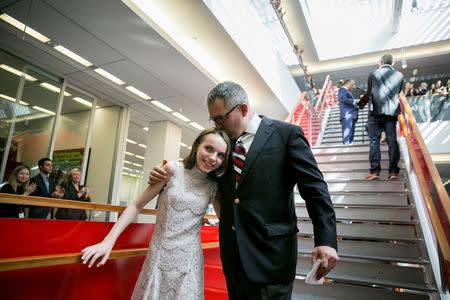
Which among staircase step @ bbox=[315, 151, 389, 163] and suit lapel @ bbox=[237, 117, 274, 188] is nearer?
suit lapel @ bbox=[237, 117, 274, 188]

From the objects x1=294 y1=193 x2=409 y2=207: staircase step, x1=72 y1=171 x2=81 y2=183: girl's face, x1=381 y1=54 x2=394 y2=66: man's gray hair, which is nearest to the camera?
x1=294 y1=193 x2=409 y2=207: staircase step

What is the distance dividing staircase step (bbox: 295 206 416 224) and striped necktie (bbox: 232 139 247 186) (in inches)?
103

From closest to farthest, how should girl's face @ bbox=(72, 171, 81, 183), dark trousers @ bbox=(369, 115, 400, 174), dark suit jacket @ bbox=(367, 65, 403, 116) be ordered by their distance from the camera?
1. dark trousers @ bbox=(369, 115, 400, 174)
2. dark suit jacket @ bbox=(367, 65, 403, 116)
3. girl's face @ bbox=(72, 171, 81, 183)

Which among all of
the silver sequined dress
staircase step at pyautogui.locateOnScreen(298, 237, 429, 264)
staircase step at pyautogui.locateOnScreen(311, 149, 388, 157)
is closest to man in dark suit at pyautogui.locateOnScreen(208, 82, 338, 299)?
the silver sequined dress

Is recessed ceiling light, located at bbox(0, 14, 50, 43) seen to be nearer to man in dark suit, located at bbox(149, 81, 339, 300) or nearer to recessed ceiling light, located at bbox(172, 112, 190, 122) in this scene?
recessed ceiling light, located at bbox(172, 112, 190, 122)

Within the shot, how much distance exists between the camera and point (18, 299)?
132 cm

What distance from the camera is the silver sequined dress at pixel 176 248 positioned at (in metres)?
1.40

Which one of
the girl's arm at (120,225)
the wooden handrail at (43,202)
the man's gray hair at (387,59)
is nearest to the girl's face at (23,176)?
the wooden handrail at (43,202)

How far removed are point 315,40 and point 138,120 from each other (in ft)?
26.6

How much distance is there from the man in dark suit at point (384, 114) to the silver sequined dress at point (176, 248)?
10.9 ft

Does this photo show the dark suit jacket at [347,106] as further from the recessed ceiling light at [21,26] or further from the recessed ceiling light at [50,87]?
the recessed ceiling light at [50,87]

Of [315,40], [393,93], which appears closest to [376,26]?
[315,40]

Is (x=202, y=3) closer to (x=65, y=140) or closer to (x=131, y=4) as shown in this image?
(x=131, y=4)

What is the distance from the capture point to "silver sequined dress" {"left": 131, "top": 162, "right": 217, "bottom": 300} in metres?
1.40
